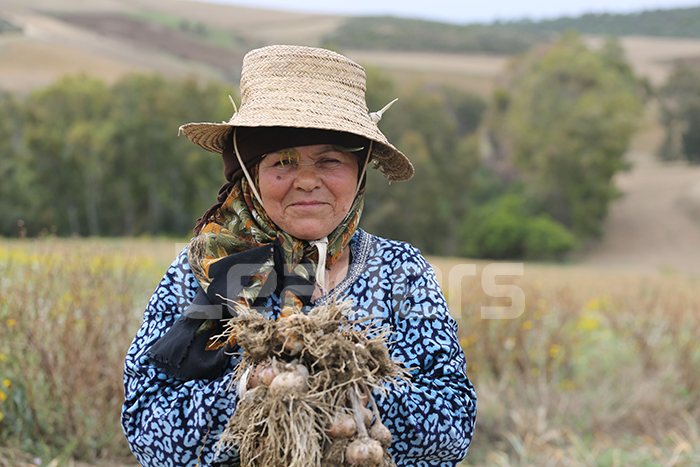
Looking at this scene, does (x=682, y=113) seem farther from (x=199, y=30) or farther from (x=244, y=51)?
(x=199, y=30)

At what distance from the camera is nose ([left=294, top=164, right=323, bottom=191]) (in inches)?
62.2

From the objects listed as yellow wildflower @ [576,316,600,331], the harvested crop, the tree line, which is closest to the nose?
the harvested crop

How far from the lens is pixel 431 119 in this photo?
1670 inches

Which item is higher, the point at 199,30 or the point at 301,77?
the point at 199,30

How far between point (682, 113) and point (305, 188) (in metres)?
62.6

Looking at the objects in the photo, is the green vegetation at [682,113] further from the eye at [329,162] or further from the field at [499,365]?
the eye at [329,162]

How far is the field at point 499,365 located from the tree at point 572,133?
34.2 metres

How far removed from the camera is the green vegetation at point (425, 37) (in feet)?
316

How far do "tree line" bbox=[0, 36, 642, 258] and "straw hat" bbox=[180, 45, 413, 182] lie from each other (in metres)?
32.6

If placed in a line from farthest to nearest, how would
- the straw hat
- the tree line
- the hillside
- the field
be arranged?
1. the hillside
2. the tree line
3. the field
4. the straw hat

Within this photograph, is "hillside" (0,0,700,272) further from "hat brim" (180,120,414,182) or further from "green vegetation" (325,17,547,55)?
"hat brim" (180,120,414,182)

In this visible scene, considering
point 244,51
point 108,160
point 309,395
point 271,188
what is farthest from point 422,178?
point 244,51

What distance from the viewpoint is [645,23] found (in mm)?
102438

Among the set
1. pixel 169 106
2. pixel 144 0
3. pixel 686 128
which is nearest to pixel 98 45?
pixel 144 0
